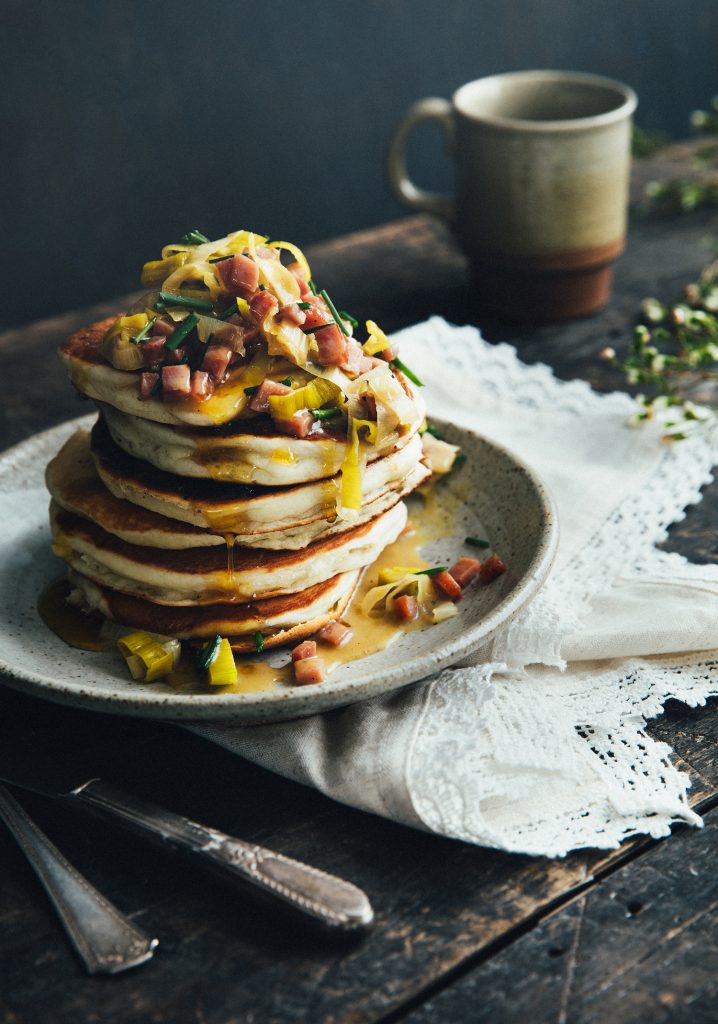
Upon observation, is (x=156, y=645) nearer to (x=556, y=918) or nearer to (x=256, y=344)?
(x=256, y=344)

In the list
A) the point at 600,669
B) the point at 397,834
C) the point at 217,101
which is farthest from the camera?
the point at 217,101

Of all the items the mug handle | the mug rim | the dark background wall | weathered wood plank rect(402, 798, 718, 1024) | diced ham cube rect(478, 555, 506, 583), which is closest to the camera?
weathered wood plank rect(402, 798, 718, 1024)

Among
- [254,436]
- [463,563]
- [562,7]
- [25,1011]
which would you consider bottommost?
[25,1011]

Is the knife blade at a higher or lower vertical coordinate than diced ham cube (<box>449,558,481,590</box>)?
lower

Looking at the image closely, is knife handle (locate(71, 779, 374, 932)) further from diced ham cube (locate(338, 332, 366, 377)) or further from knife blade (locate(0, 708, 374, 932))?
diced ham cube (locate(338, 332, 366, 377))

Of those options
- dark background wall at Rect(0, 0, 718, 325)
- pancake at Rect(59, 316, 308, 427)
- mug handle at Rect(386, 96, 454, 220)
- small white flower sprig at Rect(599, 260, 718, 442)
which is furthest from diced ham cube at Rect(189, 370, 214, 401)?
dark background wall at Rect(0, 0, 718, 325)

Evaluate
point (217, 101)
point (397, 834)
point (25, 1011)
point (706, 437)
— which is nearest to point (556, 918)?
point (397, 834)
